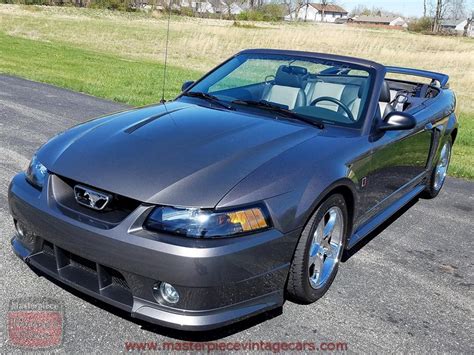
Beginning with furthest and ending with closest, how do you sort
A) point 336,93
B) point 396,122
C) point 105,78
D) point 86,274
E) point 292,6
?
point 292,6 < point 105,78 < point 336,93 < point 396,122 < point 86,274

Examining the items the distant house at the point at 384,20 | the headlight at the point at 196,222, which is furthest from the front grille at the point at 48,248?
the distant house at the point at 384,20

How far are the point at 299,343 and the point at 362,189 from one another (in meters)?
1.22

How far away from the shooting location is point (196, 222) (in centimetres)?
248

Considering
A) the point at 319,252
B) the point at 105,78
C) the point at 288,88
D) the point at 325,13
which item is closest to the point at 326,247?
the point at 319,252

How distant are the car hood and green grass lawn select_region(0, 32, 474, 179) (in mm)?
4470

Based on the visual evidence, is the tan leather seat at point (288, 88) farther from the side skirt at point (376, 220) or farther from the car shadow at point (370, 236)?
the car shadow at point (370, 236)

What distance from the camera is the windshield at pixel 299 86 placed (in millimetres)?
3826

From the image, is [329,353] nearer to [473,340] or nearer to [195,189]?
[473,340]

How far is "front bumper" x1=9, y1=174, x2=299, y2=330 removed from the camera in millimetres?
2426

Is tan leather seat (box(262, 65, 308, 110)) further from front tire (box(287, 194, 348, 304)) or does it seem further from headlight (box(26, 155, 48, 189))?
headlight (box(26, 155, 48, 189))

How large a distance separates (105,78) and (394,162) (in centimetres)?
1104

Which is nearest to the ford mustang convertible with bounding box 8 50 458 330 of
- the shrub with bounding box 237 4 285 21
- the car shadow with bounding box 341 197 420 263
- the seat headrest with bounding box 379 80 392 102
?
the seat headrest with bounding box 379 80 392 102

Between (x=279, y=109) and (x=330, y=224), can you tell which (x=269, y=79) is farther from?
(x=330, y=224)

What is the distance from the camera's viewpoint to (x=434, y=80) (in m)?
6.00
